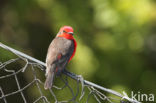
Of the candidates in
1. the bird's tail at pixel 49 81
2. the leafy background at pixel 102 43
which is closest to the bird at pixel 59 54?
the bird's tail at pixel 49 81

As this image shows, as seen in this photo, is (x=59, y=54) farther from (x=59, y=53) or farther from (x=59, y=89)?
(x=59, y=89)

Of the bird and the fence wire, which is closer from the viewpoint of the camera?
the fence wire

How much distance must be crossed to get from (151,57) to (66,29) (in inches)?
74.0

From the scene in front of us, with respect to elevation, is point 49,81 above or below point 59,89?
above

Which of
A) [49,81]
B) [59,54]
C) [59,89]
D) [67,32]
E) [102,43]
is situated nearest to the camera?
[49,81]

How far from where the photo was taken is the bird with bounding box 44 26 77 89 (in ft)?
11.8

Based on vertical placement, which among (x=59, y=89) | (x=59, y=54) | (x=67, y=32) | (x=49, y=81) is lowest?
(x=59, y=89)

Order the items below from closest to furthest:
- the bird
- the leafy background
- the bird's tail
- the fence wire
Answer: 1. the fence wire
2. the bird's tail
3. the bird
4. the leafy background

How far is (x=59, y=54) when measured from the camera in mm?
3963

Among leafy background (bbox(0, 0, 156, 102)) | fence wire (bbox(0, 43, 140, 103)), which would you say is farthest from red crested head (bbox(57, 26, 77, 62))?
leafy background (bbox(0, 0, 156, 102))

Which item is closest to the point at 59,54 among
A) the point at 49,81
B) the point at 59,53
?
the point at 59,53

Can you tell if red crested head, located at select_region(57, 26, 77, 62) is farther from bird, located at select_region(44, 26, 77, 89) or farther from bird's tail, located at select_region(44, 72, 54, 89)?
bird's tail, located at select_region(44, 72, 54, 89)

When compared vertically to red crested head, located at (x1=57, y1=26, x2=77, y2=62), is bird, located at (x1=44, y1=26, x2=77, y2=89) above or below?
below

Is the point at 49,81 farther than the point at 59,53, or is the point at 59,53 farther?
the point at 59,53
